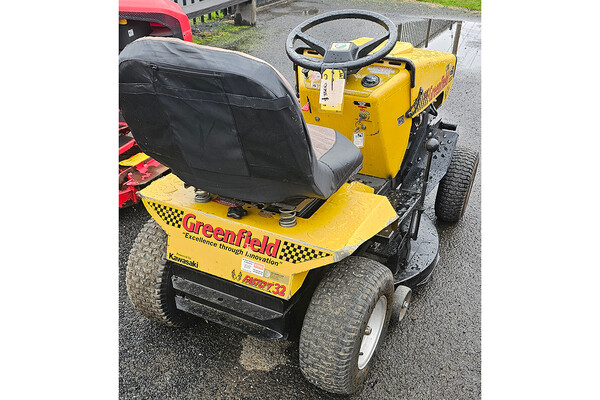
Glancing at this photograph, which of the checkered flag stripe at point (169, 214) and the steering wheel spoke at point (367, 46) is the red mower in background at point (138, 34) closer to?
the checkered flag stripe at point (169, 214)

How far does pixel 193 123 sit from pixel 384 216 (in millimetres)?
1032

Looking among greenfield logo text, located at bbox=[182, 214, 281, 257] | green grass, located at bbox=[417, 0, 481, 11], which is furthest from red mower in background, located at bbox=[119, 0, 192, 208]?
green grass, located at bbox=[417, 0, 481, 11]

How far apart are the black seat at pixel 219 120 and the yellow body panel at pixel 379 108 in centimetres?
85

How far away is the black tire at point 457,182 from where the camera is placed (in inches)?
144

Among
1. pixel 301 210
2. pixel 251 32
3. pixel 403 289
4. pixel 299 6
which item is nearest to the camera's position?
pixel 301 210

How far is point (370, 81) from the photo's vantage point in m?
2.92

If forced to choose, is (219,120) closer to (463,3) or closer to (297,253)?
(297,253)

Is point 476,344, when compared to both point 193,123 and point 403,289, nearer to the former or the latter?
point 403,289

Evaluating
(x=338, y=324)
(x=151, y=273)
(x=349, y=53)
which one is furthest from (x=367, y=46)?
(x=151, y=273)

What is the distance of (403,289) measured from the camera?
282 cm

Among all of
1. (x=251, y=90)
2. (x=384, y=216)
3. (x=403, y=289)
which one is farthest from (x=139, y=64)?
(x=403, y=289)

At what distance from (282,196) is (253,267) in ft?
1.28

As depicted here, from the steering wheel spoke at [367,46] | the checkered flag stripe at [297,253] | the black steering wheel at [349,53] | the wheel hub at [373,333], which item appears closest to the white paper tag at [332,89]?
the black steering wheel at [349,53]

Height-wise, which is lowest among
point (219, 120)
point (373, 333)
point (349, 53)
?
point (373, 333)
